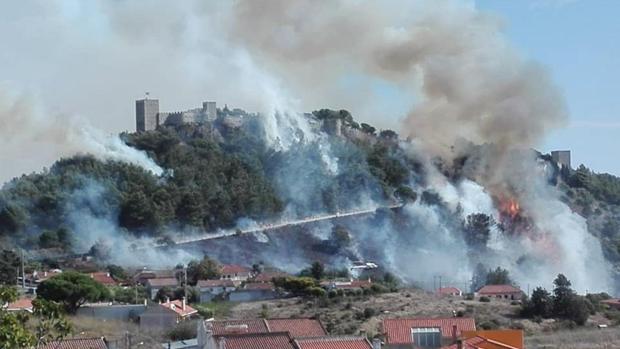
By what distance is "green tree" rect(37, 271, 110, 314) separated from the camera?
58.3m

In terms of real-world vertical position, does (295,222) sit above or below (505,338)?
above

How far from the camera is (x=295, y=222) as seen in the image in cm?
9994

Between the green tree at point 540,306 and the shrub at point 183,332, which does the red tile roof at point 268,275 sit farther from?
the shrub at point 183,332

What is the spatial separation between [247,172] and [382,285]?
3670 cm

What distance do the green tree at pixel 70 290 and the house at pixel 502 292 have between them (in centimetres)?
2196

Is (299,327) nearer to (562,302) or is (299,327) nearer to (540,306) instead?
(562,302)

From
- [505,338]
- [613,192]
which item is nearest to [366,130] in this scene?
[613,192]

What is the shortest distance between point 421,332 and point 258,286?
111ft

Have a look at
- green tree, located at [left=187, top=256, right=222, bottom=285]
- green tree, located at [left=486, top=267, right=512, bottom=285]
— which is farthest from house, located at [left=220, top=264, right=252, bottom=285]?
green tree, located at [left=486, top=267, right=512, bottom=285]

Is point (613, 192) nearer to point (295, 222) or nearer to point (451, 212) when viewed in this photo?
point (451, 212)

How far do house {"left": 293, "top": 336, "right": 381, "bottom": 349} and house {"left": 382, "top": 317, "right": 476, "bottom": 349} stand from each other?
6.32m

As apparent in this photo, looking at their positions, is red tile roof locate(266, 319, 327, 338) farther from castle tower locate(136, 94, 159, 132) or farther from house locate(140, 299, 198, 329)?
castle tower locate(136, 94, 159, 132)

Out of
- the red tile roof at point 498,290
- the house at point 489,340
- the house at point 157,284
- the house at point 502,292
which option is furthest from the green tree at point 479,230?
the house at point 489,340

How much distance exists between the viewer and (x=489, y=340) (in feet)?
113
